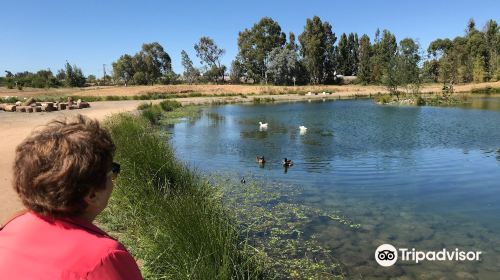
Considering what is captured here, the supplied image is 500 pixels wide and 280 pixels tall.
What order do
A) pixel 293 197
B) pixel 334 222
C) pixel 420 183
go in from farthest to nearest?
pixel 420 183 < pixel 293 197 < pixel 334 222

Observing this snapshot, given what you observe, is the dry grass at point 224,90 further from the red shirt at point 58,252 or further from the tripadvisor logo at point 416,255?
the red shirt at point 58,252

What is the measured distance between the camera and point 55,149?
5.13ft

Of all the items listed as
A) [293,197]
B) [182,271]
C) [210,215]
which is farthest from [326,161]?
[182,271]

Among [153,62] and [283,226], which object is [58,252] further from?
[153,62]

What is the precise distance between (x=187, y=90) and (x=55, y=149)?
225 ft

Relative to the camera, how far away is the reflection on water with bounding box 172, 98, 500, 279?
6094 mm

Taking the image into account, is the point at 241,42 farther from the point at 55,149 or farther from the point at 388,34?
the point at 55,149

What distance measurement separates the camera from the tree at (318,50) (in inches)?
3051

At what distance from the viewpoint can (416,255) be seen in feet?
19.0

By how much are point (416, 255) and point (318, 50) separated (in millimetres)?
74941

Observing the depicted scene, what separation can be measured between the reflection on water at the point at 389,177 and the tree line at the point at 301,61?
5427 centimetres

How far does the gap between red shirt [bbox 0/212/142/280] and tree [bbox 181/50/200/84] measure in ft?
298

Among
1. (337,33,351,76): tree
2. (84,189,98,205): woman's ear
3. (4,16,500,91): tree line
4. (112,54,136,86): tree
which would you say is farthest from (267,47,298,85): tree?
(84,189,98,205): woman's ear

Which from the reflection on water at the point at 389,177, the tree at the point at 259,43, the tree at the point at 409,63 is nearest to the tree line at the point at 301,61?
the tree at the point at 259,43
